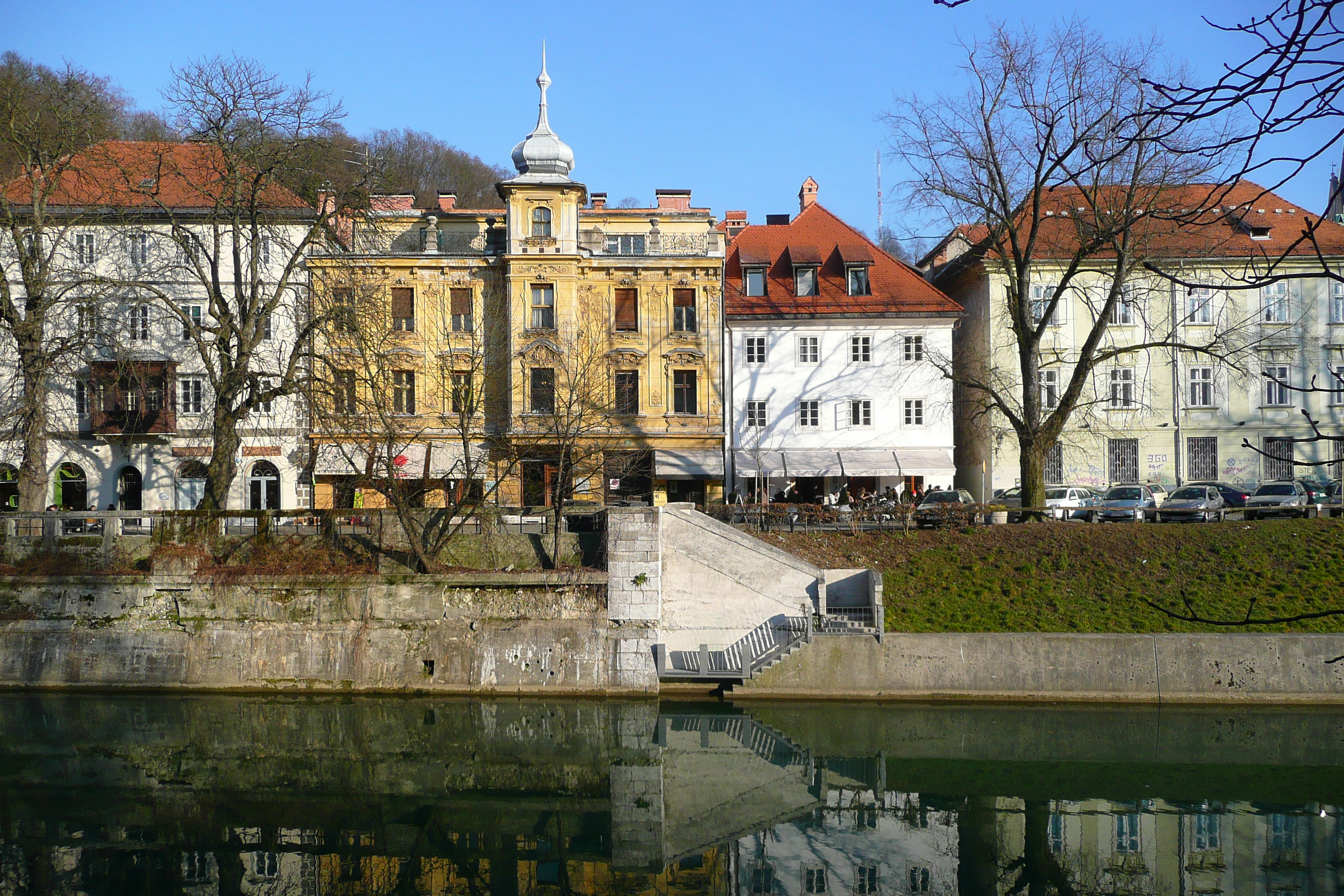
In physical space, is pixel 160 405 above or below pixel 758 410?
above

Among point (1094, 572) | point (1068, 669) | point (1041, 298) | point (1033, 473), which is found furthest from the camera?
point (1041, 298)

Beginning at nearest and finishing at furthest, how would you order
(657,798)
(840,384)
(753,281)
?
(657,798), (840,384), (753,281)

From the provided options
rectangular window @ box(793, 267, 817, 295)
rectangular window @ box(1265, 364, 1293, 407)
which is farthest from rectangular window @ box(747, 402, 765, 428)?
rectangular window @ box(1265, 364, 1293, 407)

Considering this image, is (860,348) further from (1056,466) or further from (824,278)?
(1056,466)

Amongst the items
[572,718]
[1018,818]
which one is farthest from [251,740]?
[1018,818]

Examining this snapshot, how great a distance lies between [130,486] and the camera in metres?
34.5

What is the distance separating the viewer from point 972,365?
118 feet

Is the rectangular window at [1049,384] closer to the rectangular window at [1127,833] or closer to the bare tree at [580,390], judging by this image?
the bare tree at [580,390]

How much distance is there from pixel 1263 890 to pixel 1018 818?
11.3ft

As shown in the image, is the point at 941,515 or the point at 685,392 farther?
the point at 685,392

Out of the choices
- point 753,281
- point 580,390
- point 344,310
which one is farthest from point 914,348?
point 344,310

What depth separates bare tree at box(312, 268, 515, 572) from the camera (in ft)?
75.2

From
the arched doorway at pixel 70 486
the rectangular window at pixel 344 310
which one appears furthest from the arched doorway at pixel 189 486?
the rectangular window at pixel 344 310

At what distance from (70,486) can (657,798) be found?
89.0ft
